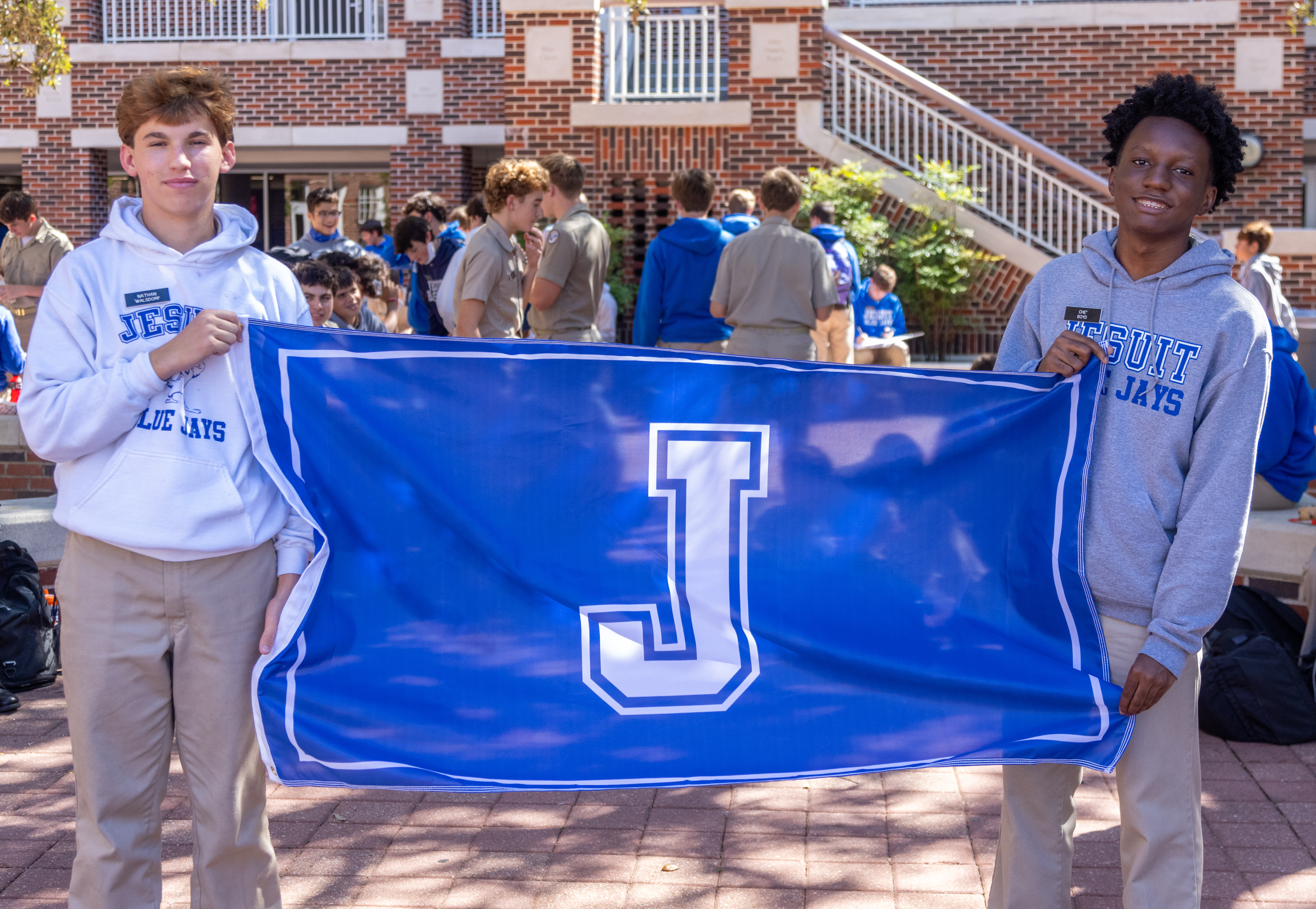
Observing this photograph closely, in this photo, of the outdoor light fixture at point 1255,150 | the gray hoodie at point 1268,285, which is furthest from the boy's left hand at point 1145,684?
the outdoor light fixture at point 1255,150

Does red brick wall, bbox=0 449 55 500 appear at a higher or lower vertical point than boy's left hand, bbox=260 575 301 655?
lower

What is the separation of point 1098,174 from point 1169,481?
1562 centimetres

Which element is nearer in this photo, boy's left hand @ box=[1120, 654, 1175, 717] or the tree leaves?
boy's left hand @ box=[1120, 654, 1175, 717]

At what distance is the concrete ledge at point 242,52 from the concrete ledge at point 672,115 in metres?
5.88

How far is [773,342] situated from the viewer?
7.72m

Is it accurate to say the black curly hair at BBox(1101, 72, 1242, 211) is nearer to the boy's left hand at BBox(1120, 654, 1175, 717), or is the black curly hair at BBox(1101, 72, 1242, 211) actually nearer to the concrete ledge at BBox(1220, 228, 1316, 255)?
the boy's left hand at BBox(1120, 654, 1175, 717)

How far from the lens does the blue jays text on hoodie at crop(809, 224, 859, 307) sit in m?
10.2

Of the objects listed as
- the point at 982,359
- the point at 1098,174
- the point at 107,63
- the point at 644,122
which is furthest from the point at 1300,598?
the point at 107,63

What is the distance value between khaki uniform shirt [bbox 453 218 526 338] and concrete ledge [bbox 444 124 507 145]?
1307cm

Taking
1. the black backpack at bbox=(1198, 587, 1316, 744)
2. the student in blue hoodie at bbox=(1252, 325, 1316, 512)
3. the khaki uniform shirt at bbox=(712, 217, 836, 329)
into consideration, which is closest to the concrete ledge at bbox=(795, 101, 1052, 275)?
the khaki uniform shirt at bbox=(712, 217, 836, 329)

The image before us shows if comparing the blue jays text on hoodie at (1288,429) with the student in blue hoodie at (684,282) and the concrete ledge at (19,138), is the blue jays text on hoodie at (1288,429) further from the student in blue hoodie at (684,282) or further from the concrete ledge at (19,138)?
the concrete ledge at (19,138)

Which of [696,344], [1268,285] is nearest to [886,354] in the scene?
[1268,285]

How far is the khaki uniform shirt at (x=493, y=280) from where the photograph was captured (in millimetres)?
6730

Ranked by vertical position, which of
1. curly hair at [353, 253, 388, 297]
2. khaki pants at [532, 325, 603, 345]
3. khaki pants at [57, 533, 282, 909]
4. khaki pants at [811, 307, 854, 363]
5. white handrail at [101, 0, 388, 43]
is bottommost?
khaki pants at [57, 533, 282, 909]
